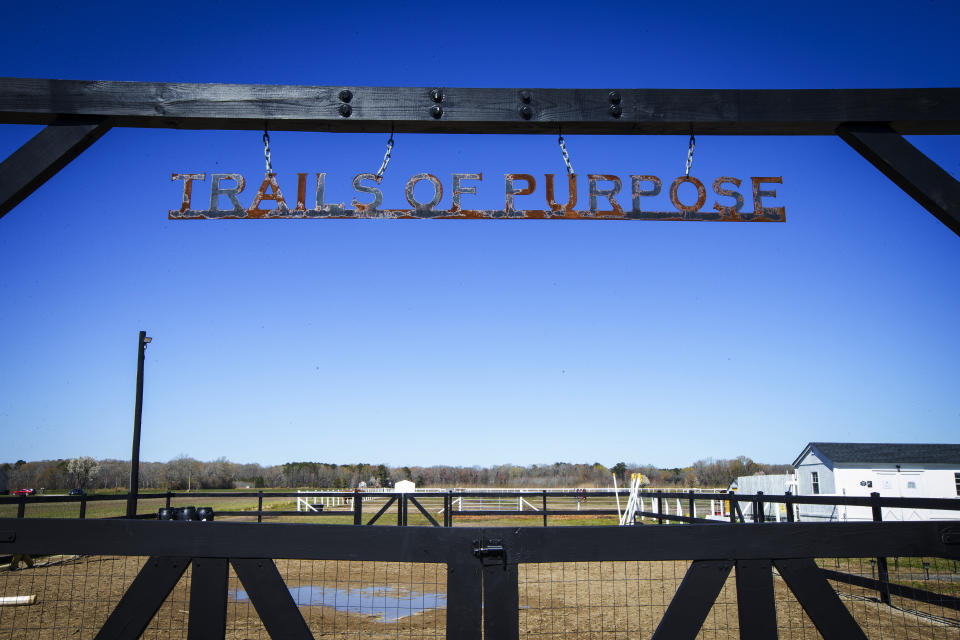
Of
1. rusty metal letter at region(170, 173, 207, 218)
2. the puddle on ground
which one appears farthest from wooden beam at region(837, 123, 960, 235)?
the puddle on ground

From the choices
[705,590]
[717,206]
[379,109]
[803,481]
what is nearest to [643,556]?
[705,590]

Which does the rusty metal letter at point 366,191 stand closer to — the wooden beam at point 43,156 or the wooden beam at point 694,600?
the wooden beam at point 43,156

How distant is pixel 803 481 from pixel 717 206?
25753 mm

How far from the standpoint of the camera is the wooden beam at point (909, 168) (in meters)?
4.05

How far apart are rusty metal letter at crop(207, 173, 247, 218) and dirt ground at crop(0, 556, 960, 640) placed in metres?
2.56

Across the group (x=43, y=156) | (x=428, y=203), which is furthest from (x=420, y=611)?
(x=43, y=156)

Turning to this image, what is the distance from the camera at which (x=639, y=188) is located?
14.7ft

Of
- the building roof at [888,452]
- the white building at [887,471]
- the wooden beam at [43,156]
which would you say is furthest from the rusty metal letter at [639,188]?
the building roof at [888,452]

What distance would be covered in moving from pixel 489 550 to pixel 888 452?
27.3 meters

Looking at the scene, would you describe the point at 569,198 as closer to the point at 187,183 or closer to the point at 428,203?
the point at 428,203

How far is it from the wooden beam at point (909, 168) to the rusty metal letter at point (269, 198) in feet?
11.7

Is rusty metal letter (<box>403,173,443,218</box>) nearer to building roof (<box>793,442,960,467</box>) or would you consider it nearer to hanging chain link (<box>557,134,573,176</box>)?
hanging chain link (<box>557,134,573,176</box>)

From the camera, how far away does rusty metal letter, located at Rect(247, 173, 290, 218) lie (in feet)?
14.2

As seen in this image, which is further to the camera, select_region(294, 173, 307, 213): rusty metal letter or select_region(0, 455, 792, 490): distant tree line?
select_region(0, 455, 792, 490): distant tree line
